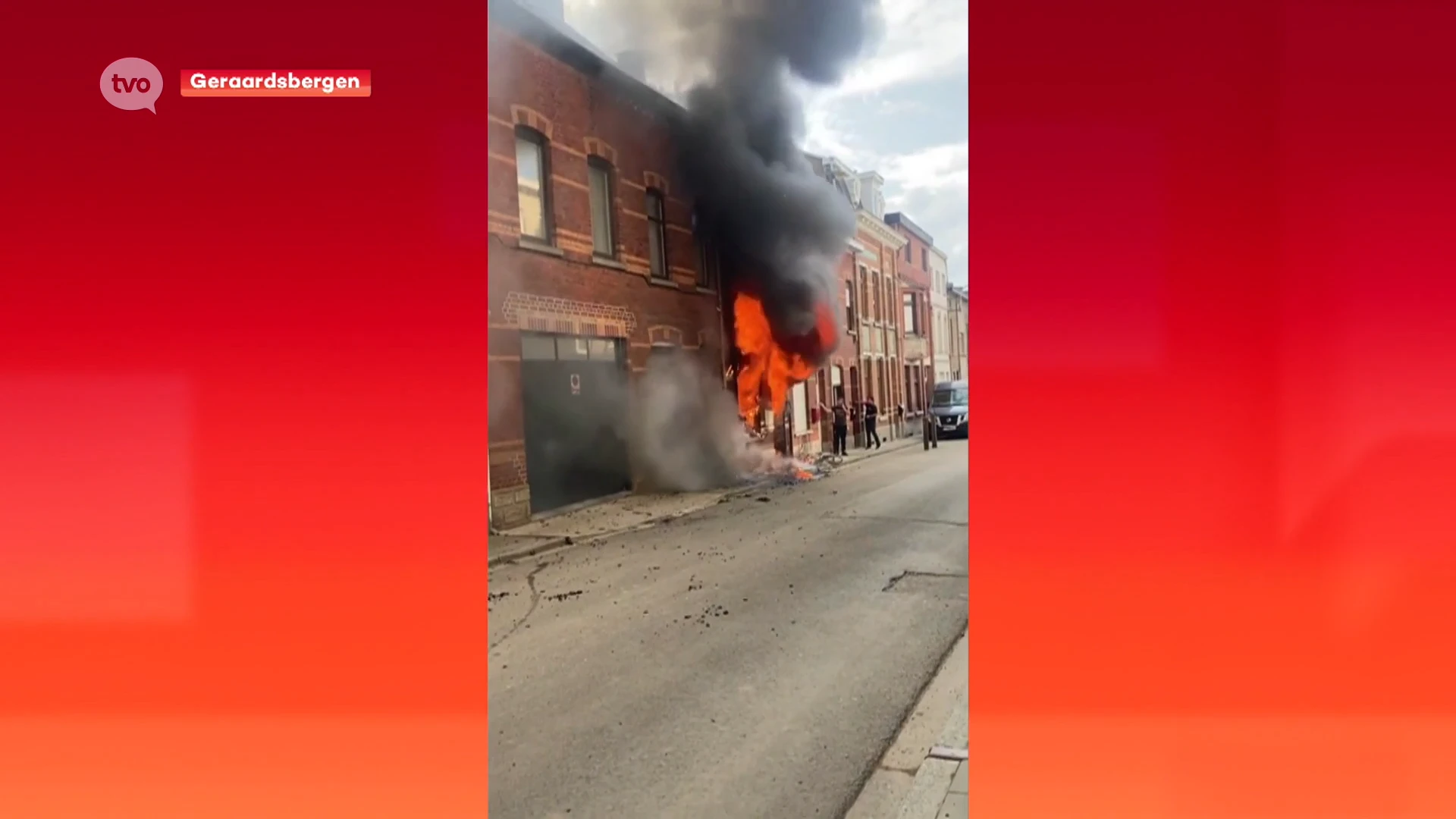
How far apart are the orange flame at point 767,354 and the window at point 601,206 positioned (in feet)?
1.20

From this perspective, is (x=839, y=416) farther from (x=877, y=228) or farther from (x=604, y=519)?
(x=604, y=519)

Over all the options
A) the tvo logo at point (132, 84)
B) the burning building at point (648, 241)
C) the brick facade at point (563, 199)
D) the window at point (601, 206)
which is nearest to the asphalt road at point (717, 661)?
the burning building at point (648, 241)

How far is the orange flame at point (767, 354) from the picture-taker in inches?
84.6

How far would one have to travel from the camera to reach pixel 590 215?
2.07 meters

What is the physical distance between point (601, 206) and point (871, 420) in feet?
2.99

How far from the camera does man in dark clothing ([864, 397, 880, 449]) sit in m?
2.22

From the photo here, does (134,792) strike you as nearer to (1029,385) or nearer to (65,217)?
(65,217)

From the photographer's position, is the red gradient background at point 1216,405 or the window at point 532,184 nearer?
the red gradient background at point 1216,405

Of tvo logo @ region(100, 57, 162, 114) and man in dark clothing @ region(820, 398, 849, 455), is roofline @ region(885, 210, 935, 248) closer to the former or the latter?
man in dark clothing @ region(820, 398, 849, 455)

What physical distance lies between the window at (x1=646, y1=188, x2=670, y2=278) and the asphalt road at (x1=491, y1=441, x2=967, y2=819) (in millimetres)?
672

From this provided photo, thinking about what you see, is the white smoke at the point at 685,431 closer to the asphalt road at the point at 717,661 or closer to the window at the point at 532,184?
the asphalt road at the point at 717,661

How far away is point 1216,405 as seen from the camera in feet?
6.37

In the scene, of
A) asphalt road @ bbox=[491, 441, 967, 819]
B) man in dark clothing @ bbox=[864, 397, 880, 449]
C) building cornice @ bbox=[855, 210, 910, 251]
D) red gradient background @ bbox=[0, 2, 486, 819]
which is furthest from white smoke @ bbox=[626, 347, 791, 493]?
A: building cornice @ bbox=[855, 210, 910, 251]

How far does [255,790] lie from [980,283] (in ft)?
7.52
